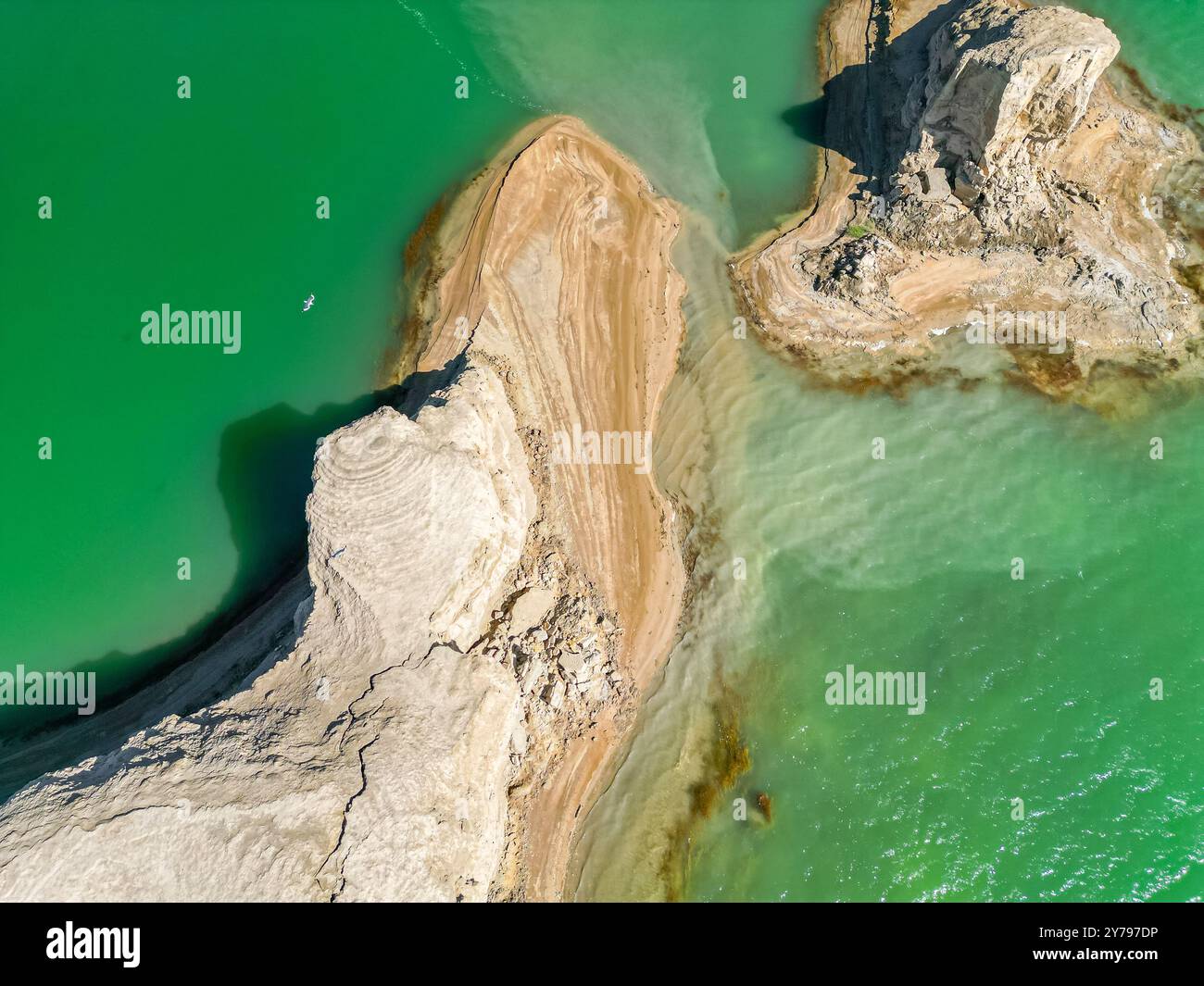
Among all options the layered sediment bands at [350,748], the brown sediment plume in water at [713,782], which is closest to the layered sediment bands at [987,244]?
the brown sediment plume in water at [713,782]

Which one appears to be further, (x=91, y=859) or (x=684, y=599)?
(x=684, y=599)

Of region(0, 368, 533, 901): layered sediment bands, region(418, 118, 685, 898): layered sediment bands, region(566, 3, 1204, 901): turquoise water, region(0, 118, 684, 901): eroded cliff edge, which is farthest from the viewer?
region(418, 118, 685, 898): layered sediment bands

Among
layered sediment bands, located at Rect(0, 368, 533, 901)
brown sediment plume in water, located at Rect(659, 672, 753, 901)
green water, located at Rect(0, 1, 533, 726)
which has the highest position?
green water, located at Rect(0, 1, 533, 726)

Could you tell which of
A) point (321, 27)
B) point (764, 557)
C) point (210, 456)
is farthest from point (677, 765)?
point (321, 27)

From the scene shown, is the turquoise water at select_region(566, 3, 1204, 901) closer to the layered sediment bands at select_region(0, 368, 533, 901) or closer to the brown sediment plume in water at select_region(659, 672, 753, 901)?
the brown sediment plume in water at select_region(659, 672, 753, 901)

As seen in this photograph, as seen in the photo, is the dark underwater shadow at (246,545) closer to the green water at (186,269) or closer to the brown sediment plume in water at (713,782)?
the green water at (186,269)

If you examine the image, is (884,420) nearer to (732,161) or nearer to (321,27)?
(732,161)

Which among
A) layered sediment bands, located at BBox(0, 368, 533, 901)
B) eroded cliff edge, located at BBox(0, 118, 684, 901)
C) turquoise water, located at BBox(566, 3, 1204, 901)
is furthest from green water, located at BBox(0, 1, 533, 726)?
turquoise water, located at BBox(566, 3, 1204, 901)

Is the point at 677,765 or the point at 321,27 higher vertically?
the point at 321,27

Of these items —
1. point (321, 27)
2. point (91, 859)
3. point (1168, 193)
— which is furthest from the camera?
point (321, 27)
